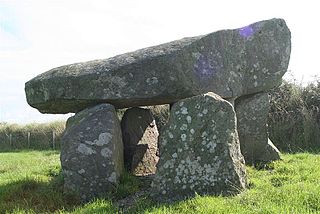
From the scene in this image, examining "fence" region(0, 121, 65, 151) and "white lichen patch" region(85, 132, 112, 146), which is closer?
"white lichen patch" region(85, 132, 112, 146)

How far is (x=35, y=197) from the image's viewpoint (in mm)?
7492

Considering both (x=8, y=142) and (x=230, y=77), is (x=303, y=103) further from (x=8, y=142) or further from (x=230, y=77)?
(x=8, y=142)

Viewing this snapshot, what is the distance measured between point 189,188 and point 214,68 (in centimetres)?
282

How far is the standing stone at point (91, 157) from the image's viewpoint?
7.44m

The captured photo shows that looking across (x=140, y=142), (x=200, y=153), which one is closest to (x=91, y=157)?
(x=200, y=153)

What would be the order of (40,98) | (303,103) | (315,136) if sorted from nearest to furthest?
(40,98)
(315,136)
(303,103)

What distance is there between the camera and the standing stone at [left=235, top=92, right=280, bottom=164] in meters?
9.73

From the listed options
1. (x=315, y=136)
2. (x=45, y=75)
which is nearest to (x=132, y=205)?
(x=45, y=75)

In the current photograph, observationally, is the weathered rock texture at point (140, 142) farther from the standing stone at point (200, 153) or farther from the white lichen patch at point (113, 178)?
the standing stone at point (200, 153)

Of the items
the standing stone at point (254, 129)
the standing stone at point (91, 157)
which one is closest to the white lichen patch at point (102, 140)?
the standing stone at point (91, 157)

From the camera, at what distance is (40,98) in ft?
29.2

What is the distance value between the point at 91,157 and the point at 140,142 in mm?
2207

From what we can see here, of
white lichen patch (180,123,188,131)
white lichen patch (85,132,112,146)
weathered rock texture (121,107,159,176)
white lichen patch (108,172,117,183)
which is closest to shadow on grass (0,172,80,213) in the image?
white lichen patch (108,172,117,183)

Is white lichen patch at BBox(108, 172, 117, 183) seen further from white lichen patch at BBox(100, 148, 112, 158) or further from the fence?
the fence
